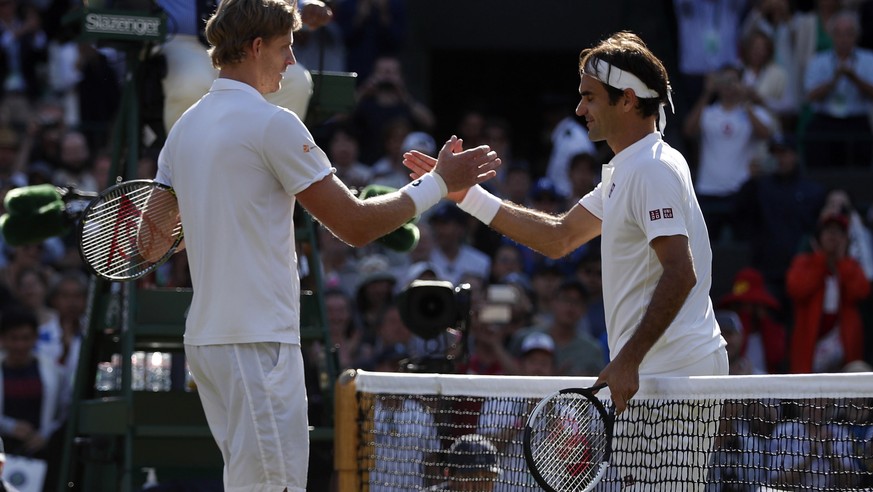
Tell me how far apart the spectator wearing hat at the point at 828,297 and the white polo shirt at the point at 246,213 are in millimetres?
6924

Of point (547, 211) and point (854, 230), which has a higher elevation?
point (547, 211)

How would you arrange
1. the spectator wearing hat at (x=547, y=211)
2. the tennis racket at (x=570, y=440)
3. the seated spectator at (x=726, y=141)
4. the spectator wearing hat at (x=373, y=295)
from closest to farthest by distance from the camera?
the tennis racket at (x=570, y=440)
the spectator wearing hat at (x=373, y=295)
the spectator wearing hat at (x=547, y=211)
the seated spectator at (x=726, y=141)

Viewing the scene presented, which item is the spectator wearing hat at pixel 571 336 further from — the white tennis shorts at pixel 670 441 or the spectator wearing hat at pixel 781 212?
the white tennis shorts at pixel 670 441

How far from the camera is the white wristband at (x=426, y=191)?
4.79 m

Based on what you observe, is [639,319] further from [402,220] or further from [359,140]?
[359,140]

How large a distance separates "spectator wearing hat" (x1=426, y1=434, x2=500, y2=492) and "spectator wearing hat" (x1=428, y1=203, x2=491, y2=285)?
5.26 m

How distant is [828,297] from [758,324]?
0.58m

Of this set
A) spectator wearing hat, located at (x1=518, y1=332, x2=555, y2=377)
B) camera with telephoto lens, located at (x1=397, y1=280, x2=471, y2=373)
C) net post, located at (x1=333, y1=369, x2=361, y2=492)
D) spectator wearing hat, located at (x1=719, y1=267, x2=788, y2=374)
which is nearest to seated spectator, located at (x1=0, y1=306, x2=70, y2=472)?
spectator wearing hat, located at (x1=518, y1=332, x2=555, y2=377)

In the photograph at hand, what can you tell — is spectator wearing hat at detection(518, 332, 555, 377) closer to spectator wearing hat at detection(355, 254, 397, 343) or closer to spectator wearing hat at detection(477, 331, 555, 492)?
spectator wearing hat at detection(477, 331, 555, 492)

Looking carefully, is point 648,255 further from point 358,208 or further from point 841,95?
point 841,95

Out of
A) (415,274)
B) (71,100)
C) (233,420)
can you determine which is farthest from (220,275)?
(71,100)

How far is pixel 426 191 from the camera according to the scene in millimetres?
4840

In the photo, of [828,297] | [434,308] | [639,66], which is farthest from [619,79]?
[828,297]

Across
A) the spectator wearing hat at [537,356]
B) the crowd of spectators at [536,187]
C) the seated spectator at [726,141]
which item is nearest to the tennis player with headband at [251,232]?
the crowd of spectators at [536,187]
